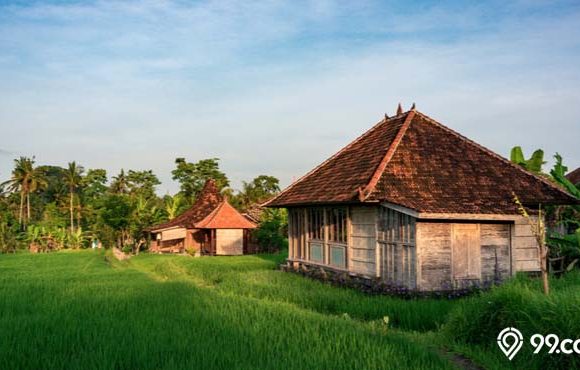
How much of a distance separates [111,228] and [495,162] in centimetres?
2931

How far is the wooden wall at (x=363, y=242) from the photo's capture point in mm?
13109

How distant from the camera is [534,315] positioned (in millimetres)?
6578

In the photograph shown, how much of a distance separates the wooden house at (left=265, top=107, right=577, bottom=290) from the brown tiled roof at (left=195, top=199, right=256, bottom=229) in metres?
14.0

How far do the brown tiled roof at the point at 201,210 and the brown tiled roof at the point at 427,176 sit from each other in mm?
16937

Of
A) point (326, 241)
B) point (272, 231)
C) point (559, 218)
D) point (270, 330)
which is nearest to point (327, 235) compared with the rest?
point (326, 241)

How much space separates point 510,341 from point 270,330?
3.18 m

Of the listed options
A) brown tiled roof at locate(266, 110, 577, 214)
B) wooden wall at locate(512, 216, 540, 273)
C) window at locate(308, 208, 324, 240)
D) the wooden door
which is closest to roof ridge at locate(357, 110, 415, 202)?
brown tiled roof at locate(266, 110, 577, 214)

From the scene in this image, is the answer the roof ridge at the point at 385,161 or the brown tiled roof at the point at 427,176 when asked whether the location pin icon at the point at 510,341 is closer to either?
the brown tiled roof at the point at 427,176

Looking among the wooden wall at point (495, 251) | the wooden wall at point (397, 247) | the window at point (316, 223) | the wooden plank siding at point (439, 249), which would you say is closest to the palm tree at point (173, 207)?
the window at point (316, 223)

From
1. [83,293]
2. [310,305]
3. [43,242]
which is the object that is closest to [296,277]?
[310,305]

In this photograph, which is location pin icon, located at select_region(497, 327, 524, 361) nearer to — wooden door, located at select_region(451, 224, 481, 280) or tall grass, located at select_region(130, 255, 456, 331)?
tall grass, located at select_region(130, 255, 456, 331)

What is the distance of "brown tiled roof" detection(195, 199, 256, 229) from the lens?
29.8 m

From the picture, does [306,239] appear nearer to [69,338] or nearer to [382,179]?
[382,179]

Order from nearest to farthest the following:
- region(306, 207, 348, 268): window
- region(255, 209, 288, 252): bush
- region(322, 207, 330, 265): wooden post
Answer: region(306, 207, 348, 268): window
region(322, 207, 330, 265): wooden post
region(255, 209, 288, 252): bush
